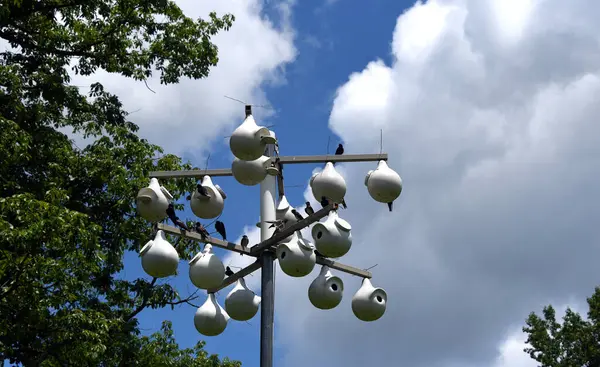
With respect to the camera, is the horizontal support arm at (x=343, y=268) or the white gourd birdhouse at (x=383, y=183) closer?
the white gourd birdhouse at (x=383, y=183)

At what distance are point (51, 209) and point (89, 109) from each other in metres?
4.49

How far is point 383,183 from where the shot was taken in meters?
7.32

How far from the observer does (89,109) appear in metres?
16.1

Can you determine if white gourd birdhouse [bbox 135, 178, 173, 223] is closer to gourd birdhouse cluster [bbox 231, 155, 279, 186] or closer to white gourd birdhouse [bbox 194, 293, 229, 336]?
gourd birdhouse cluster [bbox 231, 155, 279, 186]

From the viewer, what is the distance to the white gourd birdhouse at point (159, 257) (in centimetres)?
741

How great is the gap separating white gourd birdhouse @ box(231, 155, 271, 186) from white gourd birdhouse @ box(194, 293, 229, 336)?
117 cm

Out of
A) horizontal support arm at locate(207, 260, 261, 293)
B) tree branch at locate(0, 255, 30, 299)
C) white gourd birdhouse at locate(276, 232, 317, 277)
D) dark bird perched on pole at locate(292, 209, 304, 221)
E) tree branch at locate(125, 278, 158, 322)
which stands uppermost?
tree branch at locate(125, 278, 158, 322)

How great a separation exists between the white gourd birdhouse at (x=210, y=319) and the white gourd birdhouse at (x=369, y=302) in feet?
3.77

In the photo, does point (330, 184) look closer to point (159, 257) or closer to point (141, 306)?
point (159, 257)

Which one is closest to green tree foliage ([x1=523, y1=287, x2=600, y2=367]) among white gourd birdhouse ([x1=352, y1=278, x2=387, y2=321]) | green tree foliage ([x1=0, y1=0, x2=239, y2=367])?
green tree foliage ([x1=0, y1=0, x2=239, y2=367])

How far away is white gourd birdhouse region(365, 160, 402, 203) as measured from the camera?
7324mm

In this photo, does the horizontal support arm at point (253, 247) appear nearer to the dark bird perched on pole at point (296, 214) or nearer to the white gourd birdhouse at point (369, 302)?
the white gourd birdhouse at point (369, 302)

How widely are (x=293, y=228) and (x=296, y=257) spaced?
0.22 metres

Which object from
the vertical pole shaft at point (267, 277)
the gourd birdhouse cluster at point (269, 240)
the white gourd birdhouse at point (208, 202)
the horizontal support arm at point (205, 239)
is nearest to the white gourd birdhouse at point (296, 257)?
the gourd birdhouse cluster at point (269, 240)
